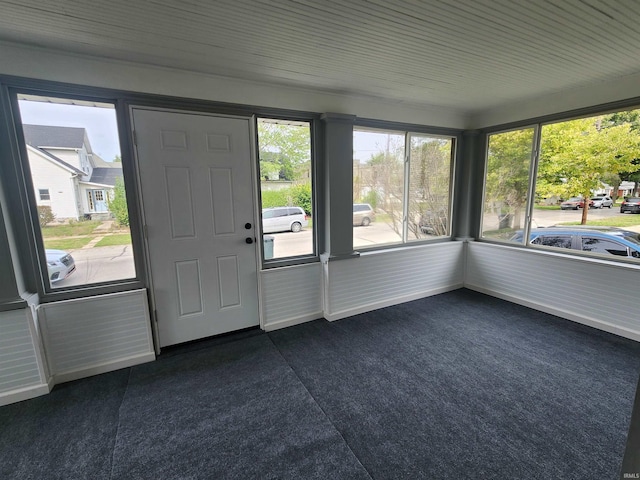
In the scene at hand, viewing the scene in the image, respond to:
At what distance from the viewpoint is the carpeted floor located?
5.27 feet

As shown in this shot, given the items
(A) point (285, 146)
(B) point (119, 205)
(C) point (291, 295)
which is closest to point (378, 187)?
(A) point (285, 146)

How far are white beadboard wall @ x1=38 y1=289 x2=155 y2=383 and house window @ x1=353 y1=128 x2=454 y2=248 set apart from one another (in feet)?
7.67

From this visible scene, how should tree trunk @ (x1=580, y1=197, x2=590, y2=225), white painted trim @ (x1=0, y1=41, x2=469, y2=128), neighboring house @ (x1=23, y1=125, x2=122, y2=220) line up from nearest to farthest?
white painted trim @ (x1=0, y1=41, x2=469, y2=128) → neighboring house @ (x1=23, y1=125, x2=122, y2=220) → tree trunk @ (x1=580, y1=197, x2=590, y2=225)

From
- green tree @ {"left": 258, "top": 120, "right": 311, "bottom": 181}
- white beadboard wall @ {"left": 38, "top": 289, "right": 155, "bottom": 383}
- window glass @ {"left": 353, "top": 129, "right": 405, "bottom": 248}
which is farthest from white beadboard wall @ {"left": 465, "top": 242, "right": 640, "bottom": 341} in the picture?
white beadboard wall @ {"left": 38, "top": 289, "right": 155, "bottom": 383}

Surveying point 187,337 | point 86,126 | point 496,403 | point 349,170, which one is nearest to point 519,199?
point 349,170

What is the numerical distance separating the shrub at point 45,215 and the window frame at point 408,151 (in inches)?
110

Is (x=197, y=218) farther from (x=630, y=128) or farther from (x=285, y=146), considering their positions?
(x=630, y=128)

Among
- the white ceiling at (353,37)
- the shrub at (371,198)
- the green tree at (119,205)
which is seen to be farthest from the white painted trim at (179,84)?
the shrub at (371,198)

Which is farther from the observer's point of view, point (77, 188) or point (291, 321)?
point (291, 321)

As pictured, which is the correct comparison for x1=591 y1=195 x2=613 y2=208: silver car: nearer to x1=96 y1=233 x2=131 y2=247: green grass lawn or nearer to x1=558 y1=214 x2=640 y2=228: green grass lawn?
x1=558 y1=214 x2=640 y2=228: green grass lawn

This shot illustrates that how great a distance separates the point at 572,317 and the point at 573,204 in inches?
48.1

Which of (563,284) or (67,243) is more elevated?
(67,243)

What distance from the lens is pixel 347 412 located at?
77.7 inches

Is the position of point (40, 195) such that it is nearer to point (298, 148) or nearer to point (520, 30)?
point (298, 148)
